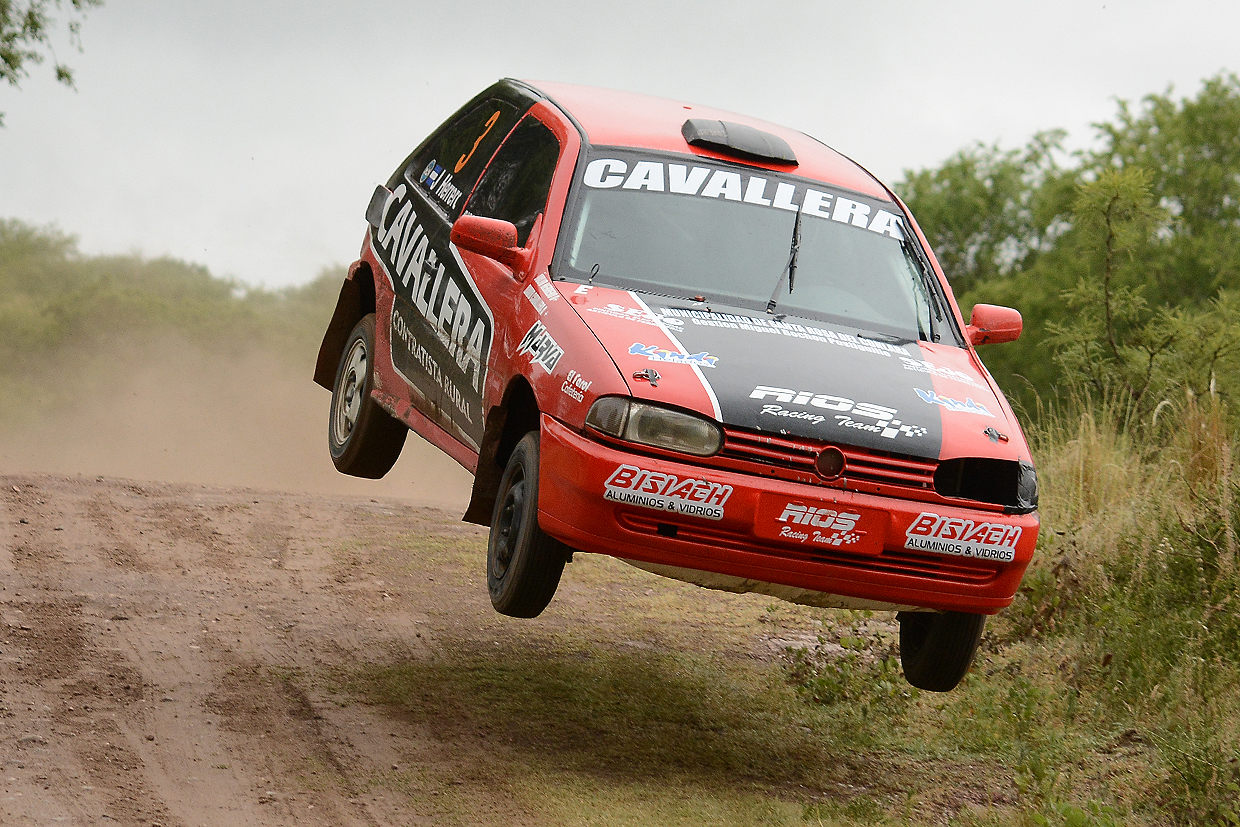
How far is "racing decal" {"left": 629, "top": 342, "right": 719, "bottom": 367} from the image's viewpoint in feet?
14.9

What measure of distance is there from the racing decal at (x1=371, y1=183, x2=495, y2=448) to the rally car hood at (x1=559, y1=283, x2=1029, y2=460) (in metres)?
0.70

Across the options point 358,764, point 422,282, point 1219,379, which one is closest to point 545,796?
point 358,764

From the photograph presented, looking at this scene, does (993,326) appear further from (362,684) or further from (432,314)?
(362,684)

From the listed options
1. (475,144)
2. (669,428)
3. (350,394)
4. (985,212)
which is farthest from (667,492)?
(985,212)

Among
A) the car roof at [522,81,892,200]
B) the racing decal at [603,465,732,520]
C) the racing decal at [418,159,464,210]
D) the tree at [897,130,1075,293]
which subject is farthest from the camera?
the tree at [897,130,1075,293]

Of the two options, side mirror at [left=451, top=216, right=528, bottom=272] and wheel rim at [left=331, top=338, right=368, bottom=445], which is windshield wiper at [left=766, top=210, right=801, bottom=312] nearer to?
side mirror at [left=451, top=216, right=528, bottom=272]

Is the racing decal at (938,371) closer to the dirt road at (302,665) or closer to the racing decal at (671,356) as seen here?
the racing decal at (671,356)

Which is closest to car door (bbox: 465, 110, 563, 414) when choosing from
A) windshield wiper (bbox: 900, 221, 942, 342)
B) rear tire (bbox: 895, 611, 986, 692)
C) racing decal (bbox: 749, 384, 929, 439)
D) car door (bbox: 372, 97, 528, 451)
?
car door (bbox: 372, 97, 528, 451)

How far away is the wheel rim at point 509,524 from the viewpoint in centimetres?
490

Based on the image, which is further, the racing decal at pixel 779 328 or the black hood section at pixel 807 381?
the racing decal at pixel 779 328

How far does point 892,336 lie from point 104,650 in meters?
3.56

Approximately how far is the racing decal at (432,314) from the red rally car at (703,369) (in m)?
0.02

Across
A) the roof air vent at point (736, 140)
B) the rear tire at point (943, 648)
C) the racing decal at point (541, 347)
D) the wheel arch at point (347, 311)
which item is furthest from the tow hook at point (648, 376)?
the wheel arch at point (347, 311)

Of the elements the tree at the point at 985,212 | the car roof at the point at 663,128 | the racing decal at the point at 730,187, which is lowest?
the tree at the point at 985,212
